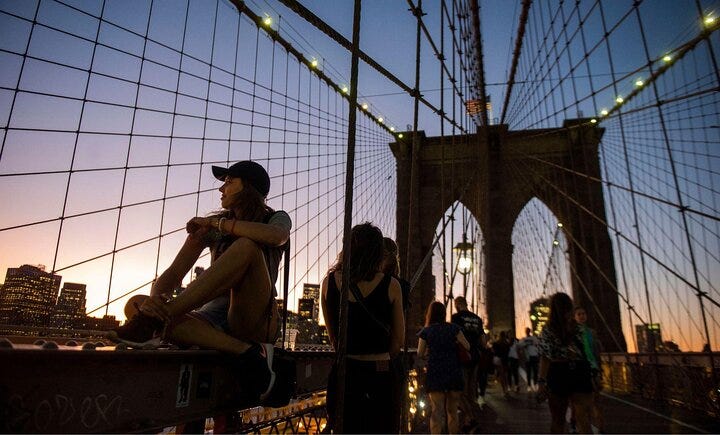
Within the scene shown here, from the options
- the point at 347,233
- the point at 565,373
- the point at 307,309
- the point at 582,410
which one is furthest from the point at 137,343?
the point at 582,410

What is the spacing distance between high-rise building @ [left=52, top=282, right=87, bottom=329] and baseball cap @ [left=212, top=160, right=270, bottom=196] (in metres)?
0.91

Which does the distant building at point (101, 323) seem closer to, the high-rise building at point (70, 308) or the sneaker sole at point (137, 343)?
the high-rise building at point (70, 308)

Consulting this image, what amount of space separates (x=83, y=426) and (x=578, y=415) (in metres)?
2.72

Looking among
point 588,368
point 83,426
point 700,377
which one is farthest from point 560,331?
point 700,377

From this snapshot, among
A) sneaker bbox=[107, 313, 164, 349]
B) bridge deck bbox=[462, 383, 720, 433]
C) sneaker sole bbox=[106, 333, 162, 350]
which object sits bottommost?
bridge deck bbox=[462, 383, 720, 433]

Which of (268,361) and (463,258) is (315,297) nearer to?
(463,258)

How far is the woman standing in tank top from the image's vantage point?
4.57ft

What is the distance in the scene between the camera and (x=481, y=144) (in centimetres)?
949

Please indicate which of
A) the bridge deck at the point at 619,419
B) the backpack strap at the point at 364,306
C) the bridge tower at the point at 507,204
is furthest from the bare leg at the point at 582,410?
the bridge tower at the point at 507,204

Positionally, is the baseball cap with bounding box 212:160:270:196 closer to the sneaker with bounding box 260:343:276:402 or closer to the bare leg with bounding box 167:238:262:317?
the bare leg with bounding box 167:238:262:317

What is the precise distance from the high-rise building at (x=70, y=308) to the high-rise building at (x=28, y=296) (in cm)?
4

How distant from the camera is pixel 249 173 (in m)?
1.44

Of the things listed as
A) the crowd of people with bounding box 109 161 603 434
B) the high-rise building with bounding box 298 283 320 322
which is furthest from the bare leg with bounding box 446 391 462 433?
the crowd of people with bounding box 109 161 603 434

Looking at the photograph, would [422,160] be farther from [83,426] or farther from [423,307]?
[83,426]
